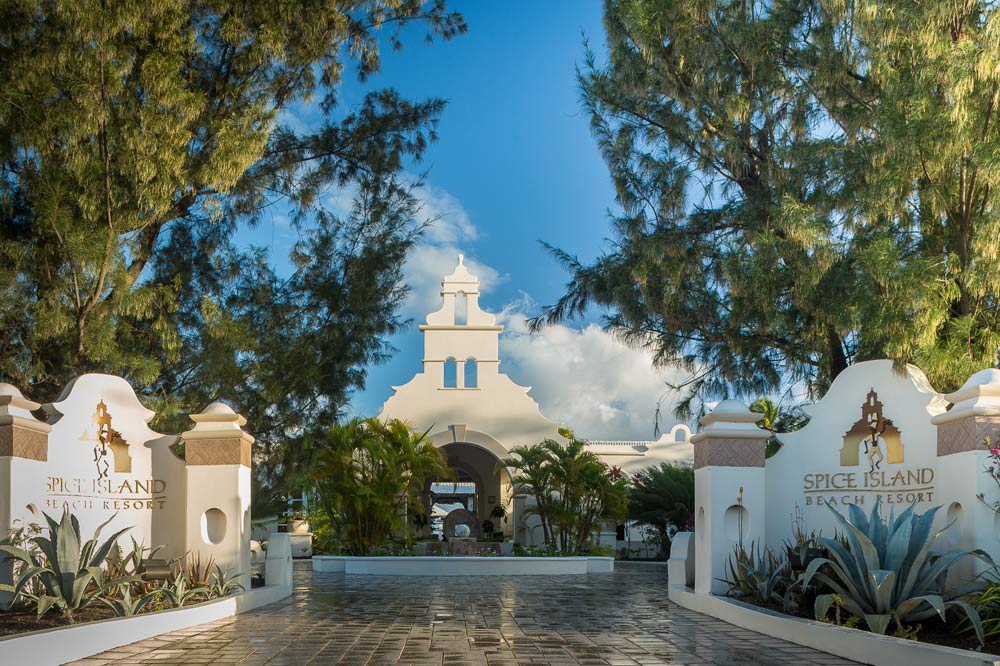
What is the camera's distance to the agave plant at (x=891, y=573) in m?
7.60

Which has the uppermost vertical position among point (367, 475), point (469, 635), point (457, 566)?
point (367, 475)

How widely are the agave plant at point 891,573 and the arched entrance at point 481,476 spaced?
14123mm

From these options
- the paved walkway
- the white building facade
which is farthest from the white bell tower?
the paved walkway

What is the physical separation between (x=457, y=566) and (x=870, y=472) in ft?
32.7

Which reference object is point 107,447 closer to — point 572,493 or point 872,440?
point 872,440

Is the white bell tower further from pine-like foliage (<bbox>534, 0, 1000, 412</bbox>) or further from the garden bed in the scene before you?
the garden bed

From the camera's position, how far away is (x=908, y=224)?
12.6m

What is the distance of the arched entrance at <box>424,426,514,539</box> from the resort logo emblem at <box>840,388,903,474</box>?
11918 mm

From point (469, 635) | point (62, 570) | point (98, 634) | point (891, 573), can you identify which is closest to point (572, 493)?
point (469, 635)

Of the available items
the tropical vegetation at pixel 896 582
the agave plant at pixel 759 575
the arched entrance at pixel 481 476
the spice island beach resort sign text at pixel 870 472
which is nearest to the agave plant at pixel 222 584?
the agave plant at pixel 759 575

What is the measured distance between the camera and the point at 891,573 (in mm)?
7535

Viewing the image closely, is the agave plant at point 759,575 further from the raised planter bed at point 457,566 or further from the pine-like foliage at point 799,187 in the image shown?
the raised planter bed at point 457,566

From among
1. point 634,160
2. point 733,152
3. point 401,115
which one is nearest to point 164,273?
point 401,115

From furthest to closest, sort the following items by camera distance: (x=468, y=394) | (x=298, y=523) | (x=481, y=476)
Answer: (x=481, y=476)
(x=298, y=523)
(x=468, y=394)
